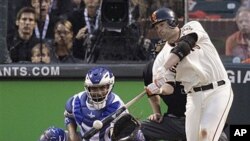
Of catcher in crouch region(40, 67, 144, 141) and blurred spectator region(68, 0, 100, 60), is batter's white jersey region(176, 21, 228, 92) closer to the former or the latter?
catcher in crouch region(40, 67, 144, 141)

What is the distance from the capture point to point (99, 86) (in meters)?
6.33

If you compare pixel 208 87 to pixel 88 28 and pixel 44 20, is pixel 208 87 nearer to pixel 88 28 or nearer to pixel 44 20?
pixel 88 28

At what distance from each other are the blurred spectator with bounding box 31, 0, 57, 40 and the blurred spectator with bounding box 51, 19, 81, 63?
2.1 inches

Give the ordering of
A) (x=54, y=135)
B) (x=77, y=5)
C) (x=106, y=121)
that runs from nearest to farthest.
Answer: (x=106, y=121), (x=54, y=135), (x=77, y=5)

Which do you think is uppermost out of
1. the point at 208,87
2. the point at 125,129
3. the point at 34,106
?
the point at 208,87

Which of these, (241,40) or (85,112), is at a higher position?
(241,40)

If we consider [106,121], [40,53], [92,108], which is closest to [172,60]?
[106,121]

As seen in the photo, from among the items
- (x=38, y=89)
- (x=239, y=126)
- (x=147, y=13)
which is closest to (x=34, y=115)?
(x=38, y=89)

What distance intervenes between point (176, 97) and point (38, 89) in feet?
4.35

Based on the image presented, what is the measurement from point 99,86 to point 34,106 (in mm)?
1771

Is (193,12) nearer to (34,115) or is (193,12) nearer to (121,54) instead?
(121,54)

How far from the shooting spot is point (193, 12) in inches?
312

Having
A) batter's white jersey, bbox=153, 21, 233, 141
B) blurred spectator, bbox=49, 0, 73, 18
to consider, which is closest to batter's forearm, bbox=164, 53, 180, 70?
batter's white jersey, bbox=153, 21, 233, 141


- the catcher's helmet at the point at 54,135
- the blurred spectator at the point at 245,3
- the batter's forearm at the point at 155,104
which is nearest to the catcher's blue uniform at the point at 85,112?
the catcher's helmet at the point at 54,135
